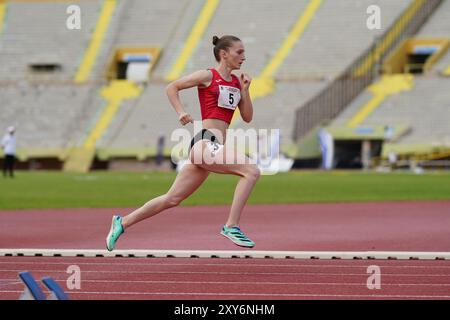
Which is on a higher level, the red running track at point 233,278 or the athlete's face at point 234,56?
the athlete's face at point 234,56

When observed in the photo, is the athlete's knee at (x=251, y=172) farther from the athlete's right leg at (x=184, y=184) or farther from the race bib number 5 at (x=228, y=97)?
the race bib number 5 at (x=228, y=97)

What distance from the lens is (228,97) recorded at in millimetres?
9883

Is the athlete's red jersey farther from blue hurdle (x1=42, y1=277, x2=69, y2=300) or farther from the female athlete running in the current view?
blue hurdle (x1=42, y1=277, x2=69, y2=300)

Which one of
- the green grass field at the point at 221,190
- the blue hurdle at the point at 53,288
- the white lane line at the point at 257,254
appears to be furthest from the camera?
the green grass field at the point at 221,190

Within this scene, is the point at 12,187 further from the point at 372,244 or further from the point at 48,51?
the point at 48,51

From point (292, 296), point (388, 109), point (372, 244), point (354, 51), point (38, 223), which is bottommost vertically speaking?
point (292, 296)

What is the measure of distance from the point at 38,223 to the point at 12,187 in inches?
491

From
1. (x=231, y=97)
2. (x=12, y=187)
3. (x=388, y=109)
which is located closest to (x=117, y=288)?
(x=231, y=97)

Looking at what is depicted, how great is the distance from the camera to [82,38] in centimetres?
4931

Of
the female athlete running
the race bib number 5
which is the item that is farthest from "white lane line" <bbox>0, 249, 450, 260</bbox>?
the race bib number 5

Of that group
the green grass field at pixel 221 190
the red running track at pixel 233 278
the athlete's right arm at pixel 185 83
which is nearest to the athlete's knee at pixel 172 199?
the red running track at pixel 233 278

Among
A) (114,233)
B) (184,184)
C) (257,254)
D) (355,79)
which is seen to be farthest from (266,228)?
(355,79)

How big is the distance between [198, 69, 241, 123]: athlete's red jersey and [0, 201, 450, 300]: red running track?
4.62 ft

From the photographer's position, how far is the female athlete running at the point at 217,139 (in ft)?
31.9
